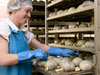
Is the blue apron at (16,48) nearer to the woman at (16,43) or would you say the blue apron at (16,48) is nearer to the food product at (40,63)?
the woman at (16,43)

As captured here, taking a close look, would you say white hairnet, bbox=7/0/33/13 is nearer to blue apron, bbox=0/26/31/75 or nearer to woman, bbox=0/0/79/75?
woman, bbox=0/0/79/75

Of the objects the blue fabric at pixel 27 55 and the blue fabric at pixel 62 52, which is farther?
the blue fabric at pixel 62 52

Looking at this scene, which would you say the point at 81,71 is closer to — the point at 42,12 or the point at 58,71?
the point at 58,71

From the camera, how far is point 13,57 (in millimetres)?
1502

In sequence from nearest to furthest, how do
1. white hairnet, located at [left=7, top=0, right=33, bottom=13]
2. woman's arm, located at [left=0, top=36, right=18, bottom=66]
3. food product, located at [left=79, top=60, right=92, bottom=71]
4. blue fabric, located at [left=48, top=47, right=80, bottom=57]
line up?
1. woman's arm, located at [left=0, top=36, right=18, bottom=66]
2. food product, located at [left=79, top=60, right=92, bottom=71]
3. white hairnet, located at [left=7, top=0, right=33, bottom=13]
4. blue fabric, located at [left=48, top=47, right=80, bottom=57]

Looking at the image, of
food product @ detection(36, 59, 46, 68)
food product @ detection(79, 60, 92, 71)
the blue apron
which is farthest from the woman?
food product @ detection(79, 60, 92, 71)

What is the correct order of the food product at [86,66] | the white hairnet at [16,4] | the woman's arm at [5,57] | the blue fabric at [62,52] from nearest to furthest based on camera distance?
the woman's arm at [5,57] → the food product at [86,66] → the white hairnet at [16,4] → the blue fabric at [62,52]

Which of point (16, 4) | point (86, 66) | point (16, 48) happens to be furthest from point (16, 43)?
point (86, 66)

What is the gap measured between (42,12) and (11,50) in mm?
2817

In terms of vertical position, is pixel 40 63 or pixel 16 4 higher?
pixel 16 4

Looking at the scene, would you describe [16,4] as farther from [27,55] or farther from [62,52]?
[62,52]

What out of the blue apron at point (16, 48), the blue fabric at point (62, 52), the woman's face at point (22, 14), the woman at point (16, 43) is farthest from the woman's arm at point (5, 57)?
the blue fabric at point (62, 52)

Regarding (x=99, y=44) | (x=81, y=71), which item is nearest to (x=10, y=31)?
(x=81, y=71)

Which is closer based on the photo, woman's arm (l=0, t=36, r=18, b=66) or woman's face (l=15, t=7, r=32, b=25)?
woman's arm (l=0, t=36, r=18, b=66)
